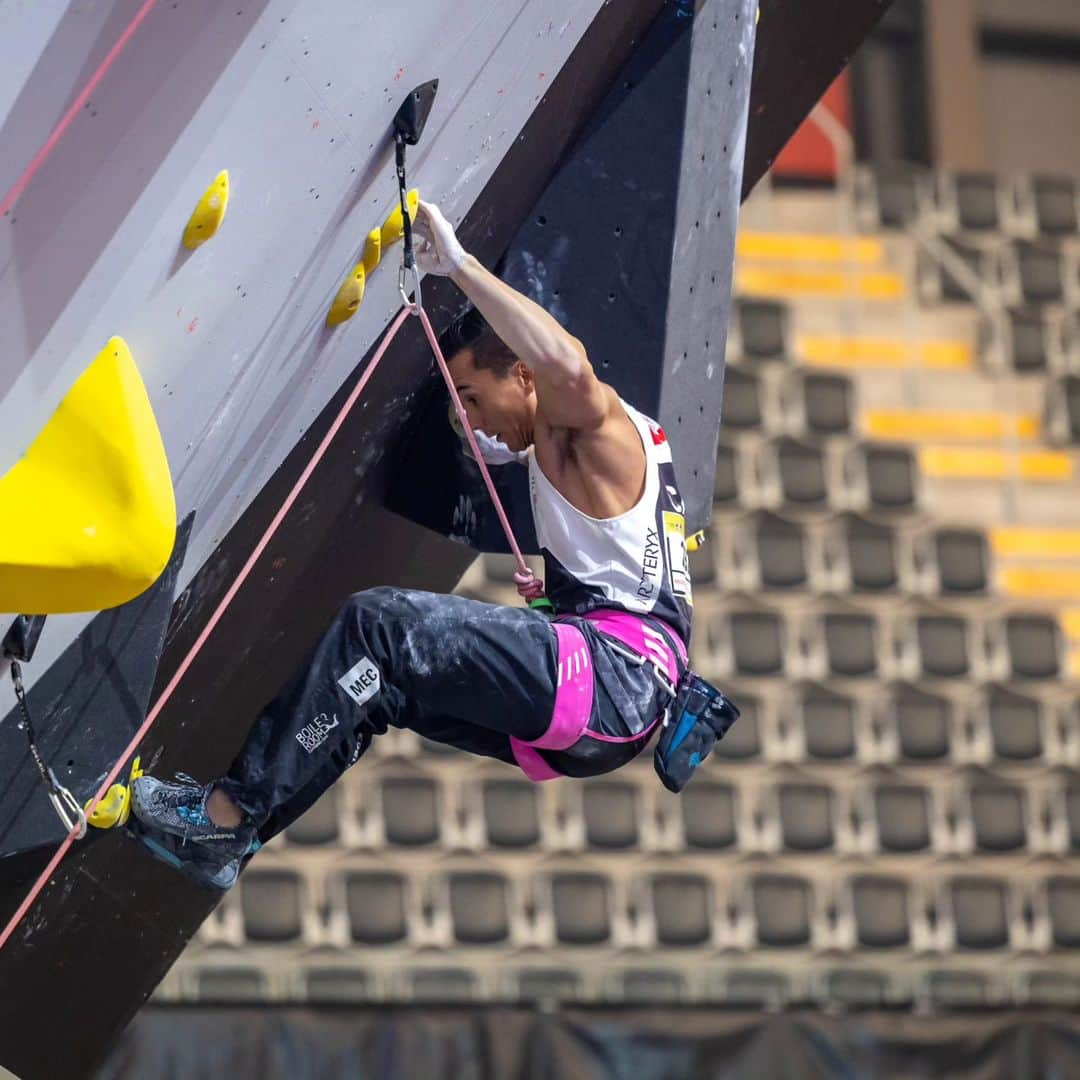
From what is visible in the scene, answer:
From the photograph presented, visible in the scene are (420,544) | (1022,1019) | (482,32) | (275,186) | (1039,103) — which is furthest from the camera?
(1039,103)

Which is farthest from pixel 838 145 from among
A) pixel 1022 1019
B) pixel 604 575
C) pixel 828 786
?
pixel 604 575

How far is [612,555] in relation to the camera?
9.14ft

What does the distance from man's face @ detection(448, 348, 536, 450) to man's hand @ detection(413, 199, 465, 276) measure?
8.6 inches

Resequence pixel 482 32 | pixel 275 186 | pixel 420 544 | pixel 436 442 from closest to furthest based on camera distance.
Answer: pixel 275 186 → pixel 482 32 → pixel 436 442 → pixel 420 544

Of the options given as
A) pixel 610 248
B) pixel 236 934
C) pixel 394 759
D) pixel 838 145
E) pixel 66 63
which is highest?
pixel 66 63

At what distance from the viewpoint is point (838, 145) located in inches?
383

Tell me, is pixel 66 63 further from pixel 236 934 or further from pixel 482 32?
pixel 236 934

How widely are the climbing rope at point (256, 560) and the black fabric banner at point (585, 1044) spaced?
9.28ft

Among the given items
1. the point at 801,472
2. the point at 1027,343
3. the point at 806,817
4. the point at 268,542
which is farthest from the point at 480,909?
the point at 268,542

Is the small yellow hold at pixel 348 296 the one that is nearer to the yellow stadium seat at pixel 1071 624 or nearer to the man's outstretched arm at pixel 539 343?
the man's outstretched arm at pixel 539 343

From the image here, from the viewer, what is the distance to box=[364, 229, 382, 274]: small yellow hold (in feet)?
9.64

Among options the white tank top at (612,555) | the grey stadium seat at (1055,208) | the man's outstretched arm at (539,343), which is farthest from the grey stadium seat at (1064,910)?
the man's outstretched arm at (539,343)

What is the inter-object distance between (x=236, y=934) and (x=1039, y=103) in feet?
21.4

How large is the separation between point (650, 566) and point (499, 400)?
12.9 inches
